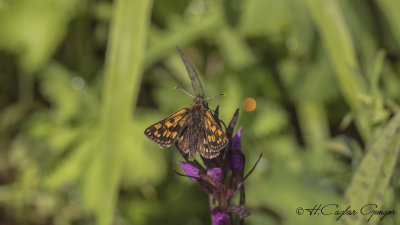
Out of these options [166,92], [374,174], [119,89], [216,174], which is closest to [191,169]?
[216,174]

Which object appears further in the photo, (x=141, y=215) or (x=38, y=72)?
(x=38, y=72)

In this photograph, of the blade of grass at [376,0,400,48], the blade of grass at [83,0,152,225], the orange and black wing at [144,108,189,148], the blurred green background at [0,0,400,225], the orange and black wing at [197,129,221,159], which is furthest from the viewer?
the blade of grass at [376,0,400,48]

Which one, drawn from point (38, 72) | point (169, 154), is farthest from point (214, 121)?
point (38, 72)

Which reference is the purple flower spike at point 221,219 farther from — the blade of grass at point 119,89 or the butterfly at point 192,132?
the blade of grass at point 119,89

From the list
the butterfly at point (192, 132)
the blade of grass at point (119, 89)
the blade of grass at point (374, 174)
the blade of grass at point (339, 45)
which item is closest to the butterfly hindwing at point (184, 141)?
the butterfly at point (192, 132)

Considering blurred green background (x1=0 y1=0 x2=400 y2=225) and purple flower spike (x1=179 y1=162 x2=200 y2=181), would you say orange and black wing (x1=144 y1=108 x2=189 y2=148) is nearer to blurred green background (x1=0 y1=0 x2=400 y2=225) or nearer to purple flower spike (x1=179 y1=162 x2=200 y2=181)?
purple flower spike (x1=179 y1=162 x2=200 y2=181)

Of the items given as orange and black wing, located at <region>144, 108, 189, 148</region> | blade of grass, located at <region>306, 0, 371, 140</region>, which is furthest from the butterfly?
blade of grass, located at <region>306, 0, 371, 140</region>

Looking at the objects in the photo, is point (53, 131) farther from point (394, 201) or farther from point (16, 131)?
point (394, 201)
